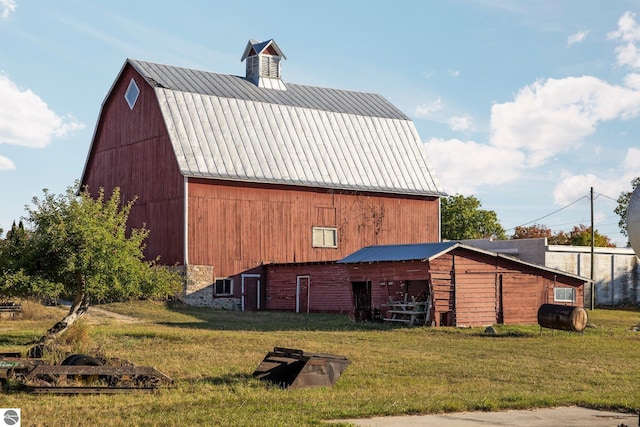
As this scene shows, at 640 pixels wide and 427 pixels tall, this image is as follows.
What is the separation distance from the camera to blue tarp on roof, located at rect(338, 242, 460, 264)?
35.8 metres

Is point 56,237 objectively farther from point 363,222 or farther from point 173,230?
point 363,222

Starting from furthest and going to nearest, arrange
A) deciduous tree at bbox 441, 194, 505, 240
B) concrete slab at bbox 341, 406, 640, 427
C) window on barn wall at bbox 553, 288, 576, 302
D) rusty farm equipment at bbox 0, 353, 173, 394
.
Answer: deciduous tree at bbox 441, 194, 505, 240 < window on barn wall at bbox 553, 288, 576, 302 < rusty farm equipment at bbox 0, 353, 173, 394 < concrete slab at bbox 341, 406, 640, 427

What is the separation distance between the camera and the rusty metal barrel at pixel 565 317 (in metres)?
32.0

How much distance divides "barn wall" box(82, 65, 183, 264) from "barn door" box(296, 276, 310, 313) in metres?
6.14

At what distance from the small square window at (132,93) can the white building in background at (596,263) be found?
2580cm

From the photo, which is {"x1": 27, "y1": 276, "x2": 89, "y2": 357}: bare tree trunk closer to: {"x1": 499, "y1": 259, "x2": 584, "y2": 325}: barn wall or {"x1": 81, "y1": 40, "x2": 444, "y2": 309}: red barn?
{"x1": 499, "y1": 259, "x2": 584, "y2": 325}: barn wall

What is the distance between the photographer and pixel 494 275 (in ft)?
124

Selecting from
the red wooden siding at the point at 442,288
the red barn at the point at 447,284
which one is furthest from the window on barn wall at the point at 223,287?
the red wooden siding at the point at 442,288

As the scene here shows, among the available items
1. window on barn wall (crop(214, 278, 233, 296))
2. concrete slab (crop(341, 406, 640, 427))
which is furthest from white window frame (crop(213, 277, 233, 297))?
concrete slab (crop(341, 406, 640, 427))

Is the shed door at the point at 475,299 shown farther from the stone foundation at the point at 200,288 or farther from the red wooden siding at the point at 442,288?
the stone foundation at the point at 200,288

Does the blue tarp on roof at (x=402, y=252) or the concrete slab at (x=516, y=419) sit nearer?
the concrete slab at (x=516, y=419)

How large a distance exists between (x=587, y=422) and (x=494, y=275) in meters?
24.7

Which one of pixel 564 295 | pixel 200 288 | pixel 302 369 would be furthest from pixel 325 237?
pixel 302 369

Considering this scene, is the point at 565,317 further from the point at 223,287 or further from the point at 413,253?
the point at 223,287
